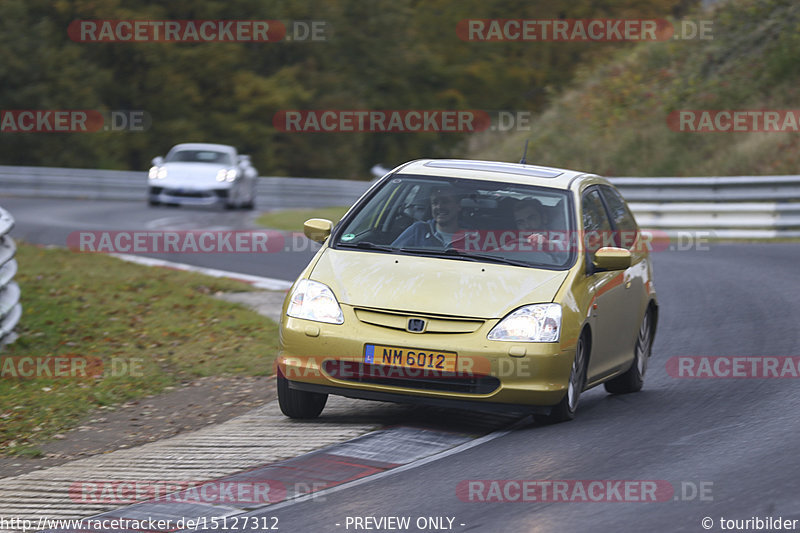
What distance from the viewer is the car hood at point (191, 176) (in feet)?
95.5

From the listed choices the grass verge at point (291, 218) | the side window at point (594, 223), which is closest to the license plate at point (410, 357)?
the side window at point (594, 223)

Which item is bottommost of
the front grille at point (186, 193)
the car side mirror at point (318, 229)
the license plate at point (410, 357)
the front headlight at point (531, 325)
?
the license plate at point (410, 357)

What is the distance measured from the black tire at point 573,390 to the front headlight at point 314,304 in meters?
1.45

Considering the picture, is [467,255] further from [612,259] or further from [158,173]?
[158,173]

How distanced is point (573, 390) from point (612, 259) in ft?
3.09

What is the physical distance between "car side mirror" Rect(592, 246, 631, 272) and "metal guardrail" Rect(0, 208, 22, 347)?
555 cm

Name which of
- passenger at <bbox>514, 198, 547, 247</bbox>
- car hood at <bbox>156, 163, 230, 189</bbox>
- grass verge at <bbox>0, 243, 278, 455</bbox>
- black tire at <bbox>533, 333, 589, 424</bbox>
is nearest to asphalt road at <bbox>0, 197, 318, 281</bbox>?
car hood at <bbox>156, 163, 230, 189</bbox>

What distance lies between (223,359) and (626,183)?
44.2ft

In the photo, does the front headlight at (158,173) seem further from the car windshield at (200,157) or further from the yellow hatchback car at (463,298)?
the yellow hatchback car at (463,298)

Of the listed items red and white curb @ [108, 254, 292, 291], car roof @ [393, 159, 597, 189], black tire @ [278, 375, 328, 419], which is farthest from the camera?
red and white curb @ [108, 254, 292, 291]

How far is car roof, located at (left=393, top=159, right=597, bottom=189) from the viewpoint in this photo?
8.90m

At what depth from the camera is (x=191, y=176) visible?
29281 mm

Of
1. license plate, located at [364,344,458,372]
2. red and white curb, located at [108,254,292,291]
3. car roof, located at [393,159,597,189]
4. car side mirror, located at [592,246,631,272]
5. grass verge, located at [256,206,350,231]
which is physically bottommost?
red and white curb, located at [108,254,292,291]

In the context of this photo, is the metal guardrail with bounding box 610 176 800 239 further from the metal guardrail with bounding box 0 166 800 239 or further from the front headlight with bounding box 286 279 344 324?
the front headlight with bounding box 286 279 344 324
